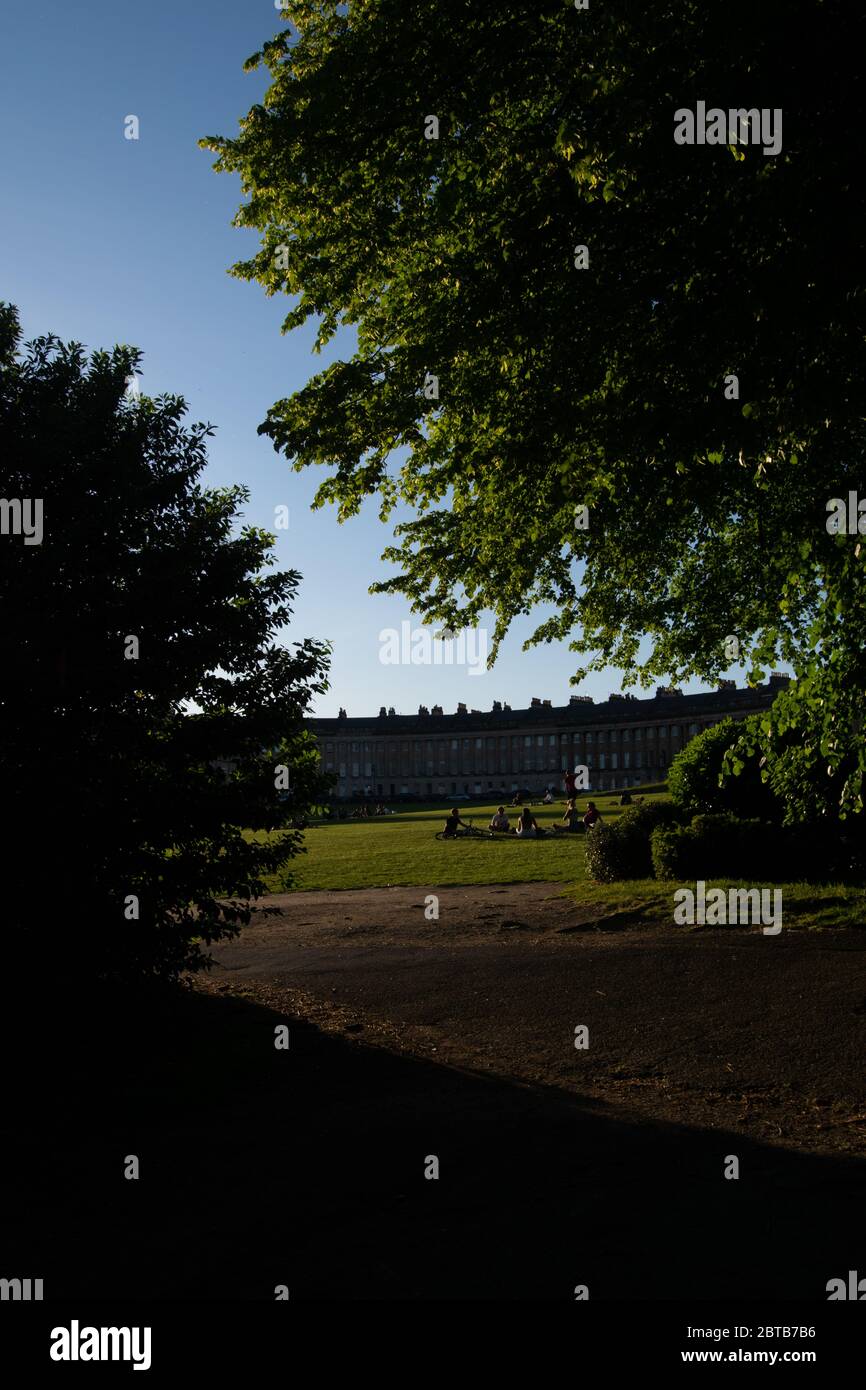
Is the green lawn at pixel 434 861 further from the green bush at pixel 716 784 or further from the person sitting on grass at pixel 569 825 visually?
the green bush at pixel 716 784

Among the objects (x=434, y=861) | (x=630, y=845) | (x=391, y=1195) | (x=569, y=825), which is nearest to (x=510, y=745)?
(x=569, y=825)

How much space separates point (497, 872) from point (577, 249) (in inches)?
792

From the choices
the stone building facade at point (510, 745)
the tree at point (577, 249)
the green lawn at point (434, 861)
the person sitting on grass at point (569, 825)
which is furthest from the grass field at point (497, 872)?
the stone building facade at point (510, 745)

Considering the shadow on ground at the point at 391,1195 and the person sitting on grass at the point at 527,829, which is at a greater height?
the shadow on ground at the point at 391,1195

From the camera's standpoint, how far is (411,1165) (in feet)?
20.0

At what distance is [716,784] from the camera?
19.5m

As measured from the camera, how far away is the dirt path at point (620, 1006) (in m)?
7.38

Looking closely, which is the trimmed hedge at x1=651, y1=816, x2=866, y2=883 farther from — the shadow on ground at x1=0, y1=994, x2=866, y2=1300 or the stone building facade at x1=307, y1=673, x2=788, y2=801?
the stone building facade at x1=307, y1=673, x2=788, y2=801

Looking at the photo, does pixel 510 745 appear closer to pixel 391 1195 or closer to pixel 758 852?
pixel 758 852

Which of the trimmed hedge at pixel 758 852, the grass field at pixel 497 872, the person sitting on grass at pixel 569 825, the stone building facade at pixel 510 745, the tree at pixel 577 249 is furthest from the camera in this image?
the stone building facade at pixel 510 745

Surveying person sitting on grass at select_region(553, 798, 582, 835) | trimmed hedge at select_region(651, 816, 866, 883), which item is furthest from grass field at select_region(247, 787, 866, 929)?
person sitting on grass at select_region(553, 798, 582, 835)

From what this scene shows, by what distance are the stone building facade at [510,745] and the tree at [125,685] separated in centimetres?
13141

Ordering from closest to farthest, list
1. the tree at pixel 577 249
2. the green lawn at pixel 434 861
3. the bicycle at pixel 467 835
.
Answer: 1. the tree at pixel 577 249
2. the green lawn at pixel 434 861
3. the bicycle at pixel 467 835

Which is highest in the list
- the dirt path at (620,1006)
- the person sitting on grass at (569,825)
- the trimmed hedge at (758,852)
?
the trimmed hedge at (758,852)
